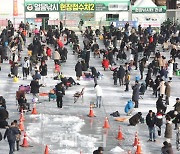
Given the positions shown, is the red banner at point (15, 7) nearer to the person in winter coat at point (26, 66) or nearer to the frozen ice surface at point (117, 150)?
the person in winter coat at point (26, 66)

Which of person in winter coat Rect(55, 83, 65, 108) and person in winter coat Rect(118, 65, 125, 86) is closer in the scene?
person in winter coat Rect(55, 83, 65, 108)

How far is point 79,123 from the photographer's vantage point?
21672 mm

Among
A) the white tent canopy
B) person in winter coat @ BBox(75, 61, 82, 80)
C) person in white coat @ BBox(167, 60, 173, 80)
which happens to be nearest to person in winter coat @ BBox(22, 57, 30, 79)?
person in winter coat @ BBox(75, 61, 82, 80)

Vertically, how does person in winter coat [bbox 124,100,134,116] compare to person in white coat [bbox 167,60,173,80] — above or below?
below

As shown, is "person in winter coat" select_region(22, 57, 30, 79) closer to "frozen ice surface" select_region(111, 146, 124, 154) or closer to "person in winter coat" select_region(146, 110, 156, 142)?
"person in winter coat" select_region(146, 110, 156, 142)

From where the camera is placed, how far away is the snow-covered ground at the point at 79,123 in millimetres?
18781

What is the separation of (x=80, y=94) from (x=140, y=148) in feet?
24.8

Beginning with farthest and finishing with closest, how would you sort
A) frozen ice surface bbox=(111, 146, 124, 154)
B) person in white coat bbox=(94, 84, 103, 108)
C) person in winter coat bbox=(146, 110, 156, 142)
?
person in white coat bbox=(94, 84, 103, 108) < person in winter coat bbox=(146, 110, 156, 142) < frozen ice surface bbox=(111, 146, 124, 154)

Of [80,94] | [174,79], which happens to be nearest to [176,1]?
[174,79]

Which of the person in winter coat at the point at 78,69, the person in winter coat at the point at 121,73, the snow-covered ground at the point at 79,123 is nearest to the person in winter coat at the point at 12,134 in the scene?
the snow-covered ground at the point at 79,123

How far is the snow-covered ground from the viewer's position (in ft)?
61.6

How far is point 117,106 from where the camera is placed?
24.5 m

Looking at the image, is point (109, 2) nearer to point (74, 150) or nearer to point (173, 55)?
point (173, 55)

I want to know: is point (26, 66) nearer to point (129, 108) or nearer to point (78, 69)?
point (78, 69)
